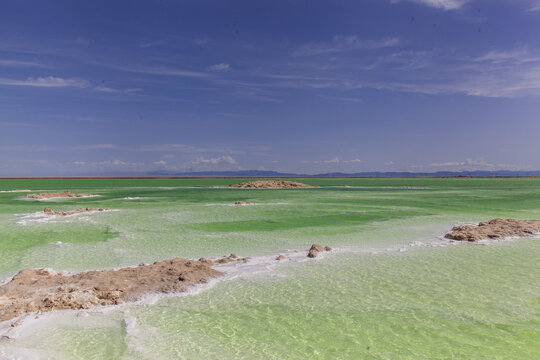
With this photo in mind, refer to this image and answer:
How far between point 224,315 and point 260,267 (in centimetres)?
391

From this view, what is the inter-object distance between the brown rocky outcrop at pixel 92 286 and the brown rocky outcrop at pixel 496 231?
1085 centimetres

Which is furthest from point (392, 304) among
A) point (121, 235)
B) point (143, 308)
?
point (121, 235)

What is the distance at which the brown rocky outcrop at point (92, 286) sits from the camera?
855cm

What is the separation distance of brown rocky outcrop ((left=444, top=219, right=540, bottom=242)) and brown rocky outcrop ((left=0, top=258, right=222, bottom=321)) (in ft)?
35.6

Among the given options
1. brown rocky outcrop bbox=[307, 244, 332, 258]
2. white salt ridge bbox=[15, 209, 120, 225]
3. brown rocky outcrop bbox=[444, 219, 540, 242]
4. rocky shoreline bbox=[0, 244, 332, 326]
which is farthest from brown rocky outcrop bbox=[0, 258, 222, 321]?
white salt ridge bbox=[15, 209, 120, 225]

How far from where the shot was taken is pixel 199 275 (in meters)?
10.7

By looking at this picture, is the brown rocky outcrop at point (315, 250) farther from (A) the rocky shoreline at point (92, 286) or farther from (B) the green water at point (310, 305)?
(A) the rocky shoreline at point (92, 286)

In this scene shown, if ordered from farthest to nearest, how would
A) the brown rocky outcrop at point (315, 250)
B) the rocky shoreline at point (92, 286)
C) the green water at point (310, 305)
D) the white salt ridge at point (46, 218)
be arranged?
the white salt ridge at point (46, 218), the brown rocky outcrop at point (315, 250), the rocky shoreline at point (92, 286), the green water at point (310, 305)

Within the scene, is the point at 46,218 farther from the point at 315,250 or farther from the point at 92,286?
the point at 315,250

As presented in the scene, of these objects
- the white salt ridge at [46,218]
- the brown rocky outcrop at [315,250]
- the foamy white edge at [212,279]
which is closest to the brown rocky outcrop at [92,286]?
the foamy white edge at [212,279]

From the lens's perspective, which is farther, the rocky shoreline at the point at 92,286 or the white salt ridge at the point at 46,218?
the white salt ridge at the point at 46,218

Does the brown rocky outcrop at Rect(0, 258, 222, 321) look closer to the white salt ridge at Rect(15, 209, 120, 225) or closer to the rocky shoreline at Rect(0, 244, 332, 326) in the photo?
the rocky shoreline at Rect(0, 244, 332, 326)

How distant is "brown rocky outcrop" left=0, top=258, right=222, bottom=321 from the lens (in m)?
8.55

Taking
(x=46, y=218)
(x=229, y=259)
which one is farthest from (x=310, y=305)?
(x=46, y=218)
